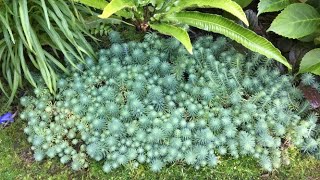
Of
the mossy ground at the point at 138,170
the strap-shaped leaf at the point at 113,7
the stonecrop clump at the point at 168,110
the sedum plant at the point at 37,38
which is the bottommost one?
the mossy ground at the point at 138,170

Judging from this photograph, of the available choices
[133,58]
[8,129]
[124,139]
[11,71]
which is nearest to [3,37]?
[11,71]

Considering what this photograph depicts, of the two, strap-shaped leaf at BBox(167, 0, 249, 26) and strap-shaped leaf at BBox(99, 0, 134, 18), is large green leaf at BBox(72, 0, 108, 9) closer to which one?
strap-shaped leaf at BBox(99, 0, 134, 18)

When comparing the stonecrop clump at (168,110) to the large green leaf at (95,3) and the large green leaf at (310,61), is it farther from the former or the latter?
the large green leaf at (95,3)

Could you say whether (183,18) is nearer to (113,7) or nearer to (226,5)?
(226,5)

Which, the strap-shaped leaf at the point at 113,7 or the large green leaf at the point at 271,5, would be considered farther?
the large green leaf at the point at 271,5

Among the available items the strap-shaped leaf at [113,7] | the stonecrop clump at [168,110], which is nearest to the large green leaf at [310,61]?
the stonecrop clump at [168,110]
